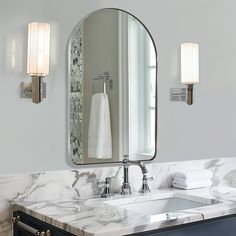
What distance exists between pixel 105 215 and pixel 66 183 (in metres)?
0.45

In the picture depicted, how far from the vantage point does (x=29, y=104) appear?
214 centimetres

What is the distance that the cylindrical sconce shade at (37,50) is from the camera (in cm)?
208

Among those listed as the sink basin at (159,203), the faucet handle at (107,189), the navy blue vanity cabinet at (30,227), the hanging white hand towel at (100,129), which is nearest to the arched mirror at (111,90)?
the hanging white hand towel at (100,129)

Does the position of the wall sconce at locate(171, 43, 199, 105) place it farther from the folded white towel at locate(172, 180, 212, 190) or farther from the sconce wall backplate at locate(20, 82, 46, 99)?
the sconce wall backplate at locate(20, 82, 46, 99)

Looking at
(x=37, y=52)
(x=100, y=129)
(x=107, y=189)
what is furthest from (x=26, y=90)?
(x=107, y=189)

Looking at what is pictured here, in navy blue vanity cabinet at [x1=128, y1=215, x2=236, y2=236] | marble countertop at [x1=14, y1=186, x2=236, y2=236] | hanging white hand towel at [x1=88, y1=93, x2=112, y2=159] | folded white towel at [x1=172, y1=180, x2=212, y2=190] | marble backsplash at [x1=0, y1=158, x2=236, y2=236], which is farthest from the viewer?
folded white towel at [x1=172, y1=180, x2=212, y2=190]

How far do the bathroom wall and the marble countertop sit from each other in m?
0.23

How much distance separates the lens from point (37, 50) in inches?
82.4

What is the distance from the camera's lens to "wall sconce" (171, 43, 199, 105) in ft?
8.51

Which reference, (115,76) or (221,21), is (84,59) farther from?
(221,21)

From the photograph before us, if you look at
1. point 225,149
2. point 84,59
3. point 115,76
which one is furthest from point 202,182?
point 84,59

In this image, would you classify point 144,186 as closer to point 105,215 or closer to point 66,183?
point 66,183

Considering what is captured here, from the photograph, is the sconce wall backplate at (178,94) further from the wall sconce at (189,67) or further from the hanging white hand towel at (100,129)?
the hanging white hand towel at (100,129)

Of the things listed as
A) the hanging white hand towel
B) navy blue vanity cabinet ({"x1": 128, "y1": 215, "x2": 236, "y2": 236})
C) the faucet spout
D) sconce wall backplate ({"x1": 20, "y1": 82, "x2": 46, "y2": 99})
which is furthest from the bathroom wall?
navy blue vanity cabinet ({"x1": 128, "y1": 215, "x2": 236, "y2": 236})
